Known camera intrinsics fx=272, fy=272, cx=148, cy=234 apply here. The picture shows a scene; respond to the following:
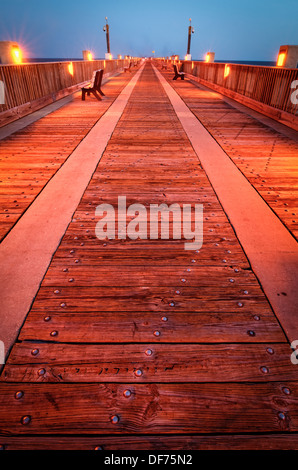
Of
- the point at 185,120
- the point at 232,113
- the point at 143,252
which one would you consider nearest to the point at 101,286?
the point at 143,252

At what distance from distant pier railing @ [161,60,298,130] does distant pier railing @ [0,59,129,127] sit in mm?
7232

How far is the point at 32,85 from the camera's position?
8875mm

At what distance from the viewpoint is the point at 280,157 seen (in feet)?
17.9

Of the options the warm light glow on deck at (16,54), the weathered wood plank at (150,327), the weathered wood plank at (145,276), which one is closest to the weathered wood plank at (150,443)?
the weathered wood plank at (150,327)

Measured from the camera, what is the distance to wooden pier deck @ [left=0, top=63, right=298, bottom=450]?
1.47m

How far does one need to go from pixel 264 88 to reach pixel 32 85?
25.2ft

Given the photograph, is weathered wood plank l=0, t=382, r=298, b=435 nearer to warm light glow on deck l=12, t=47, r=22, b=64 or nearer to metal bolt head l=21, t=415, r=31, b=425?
metal bolt head l=21, t=415, r=31, b=425

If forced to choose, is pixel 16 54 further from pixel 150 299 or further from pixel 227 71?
pixel 150 299

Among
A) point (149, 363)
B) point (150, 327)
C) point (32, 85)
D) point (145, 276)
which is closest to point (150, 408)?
point (149, 363)

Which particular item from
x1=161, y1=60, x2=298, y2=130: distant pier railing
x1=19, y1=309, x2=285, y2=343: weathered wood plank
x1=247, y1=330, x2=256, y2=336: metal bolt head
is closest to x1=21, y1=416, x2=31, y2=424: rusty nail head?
x1=19, y1=309, x2=285, y2=343: weathered wood plank

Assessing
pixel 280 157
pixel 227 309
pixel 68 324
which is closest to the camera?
pixel 68 324

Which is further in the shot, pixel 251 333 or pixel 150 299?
pixel 150 299
